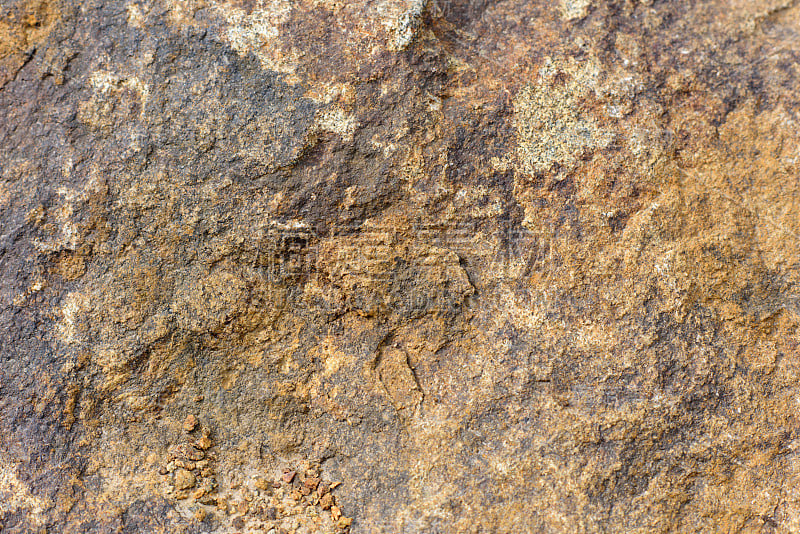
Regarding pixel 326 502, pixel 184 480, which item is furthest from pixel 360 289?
pixel 184 480

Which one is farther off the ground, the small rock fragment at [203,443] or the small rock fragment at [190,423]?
the small rock fragment at [190,423]

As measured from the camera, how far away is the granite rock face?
146 cm

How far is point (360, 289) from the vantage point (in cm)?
153

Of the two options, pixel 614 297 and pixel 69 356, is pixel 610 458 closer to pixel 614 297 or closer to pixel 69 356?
pixel 614 297

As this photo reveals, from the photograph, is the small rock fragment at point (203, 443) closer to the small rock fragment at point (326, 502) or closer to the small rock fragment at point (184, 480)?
the small rock fragment at point (184, 480)

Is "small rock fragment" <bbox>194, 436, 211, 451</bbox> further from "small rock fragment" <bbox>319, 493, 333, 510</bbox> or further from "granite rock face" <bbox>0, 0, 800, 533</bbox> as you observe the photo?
"small rock fragment" <bbox>319, 493, 333, 510</bbox>

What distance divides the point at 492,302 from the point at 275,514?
2.44 feet

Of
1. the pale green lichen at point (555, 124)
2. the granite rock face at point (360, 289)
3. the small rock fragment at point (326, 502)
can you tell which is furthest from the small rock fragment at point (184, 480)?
the pale green lichen at point (555, 124)

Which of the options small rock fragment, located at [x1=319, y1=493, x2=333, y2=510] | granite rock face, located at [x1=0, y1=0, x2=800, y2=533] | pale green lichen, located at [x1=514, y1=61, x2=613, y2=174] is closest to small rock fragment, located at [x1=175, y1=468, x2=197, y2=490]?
granite rock face, located at [x1=0, y1=0, x2=800, y2=533]

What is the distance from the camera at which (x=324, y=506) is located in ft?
4.91

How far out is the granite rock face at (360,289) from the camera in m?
1.46

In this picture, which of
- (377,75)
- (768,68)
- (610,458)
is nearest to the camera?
(610,458)

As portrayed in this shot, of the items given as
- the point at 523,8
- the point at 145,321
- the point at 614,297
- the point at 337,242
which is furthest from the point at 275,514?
the point at 523,8

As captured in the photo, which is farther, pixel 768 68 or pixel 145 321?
pixel 768 68
